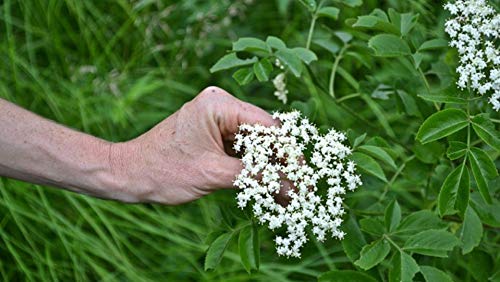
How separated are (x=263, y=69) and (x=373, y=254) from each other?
0.42 metres

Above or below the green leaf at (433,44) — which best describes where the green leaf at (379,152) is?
below

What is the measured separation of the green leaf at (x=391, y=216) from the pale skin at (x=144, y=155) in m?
0.31

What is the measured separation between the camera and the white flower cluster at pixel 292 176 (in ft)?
4.01

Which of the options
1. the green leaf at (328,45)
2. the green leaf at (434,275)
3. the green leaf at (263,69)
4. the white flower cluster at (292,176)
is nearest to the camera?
the white flower cluster at (292,176)

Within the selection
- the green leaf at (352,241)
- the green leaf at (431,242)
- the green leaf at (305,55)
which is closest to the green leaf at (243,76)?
→ the green leaf at (305,55)

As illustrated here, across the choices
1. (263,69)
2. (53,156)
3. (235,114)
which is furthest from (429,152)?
(53,156)

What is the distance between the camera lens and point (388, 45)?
1.44 m

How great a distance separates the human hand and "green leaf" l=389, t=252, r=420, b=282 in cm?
33

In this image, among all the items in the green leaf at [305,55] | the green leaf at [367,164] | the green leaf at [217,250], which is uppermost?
the green leaf at [305,55]

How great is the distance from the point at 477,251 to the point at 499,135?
415mm

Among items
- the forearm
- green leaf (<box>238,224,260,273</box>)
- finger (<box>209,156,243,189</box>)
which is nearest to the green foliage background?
green leaf (<box>238,224,260,273</box>)

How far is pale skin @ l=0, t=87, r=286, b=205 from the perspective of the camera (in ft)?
4.22

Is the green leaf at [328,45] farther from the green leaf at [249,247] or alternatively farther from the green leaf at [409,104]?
the green leaf at [249,247]

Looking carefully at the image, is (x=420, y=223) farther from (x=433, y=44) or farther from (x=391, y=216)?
(x=433, y=44)
